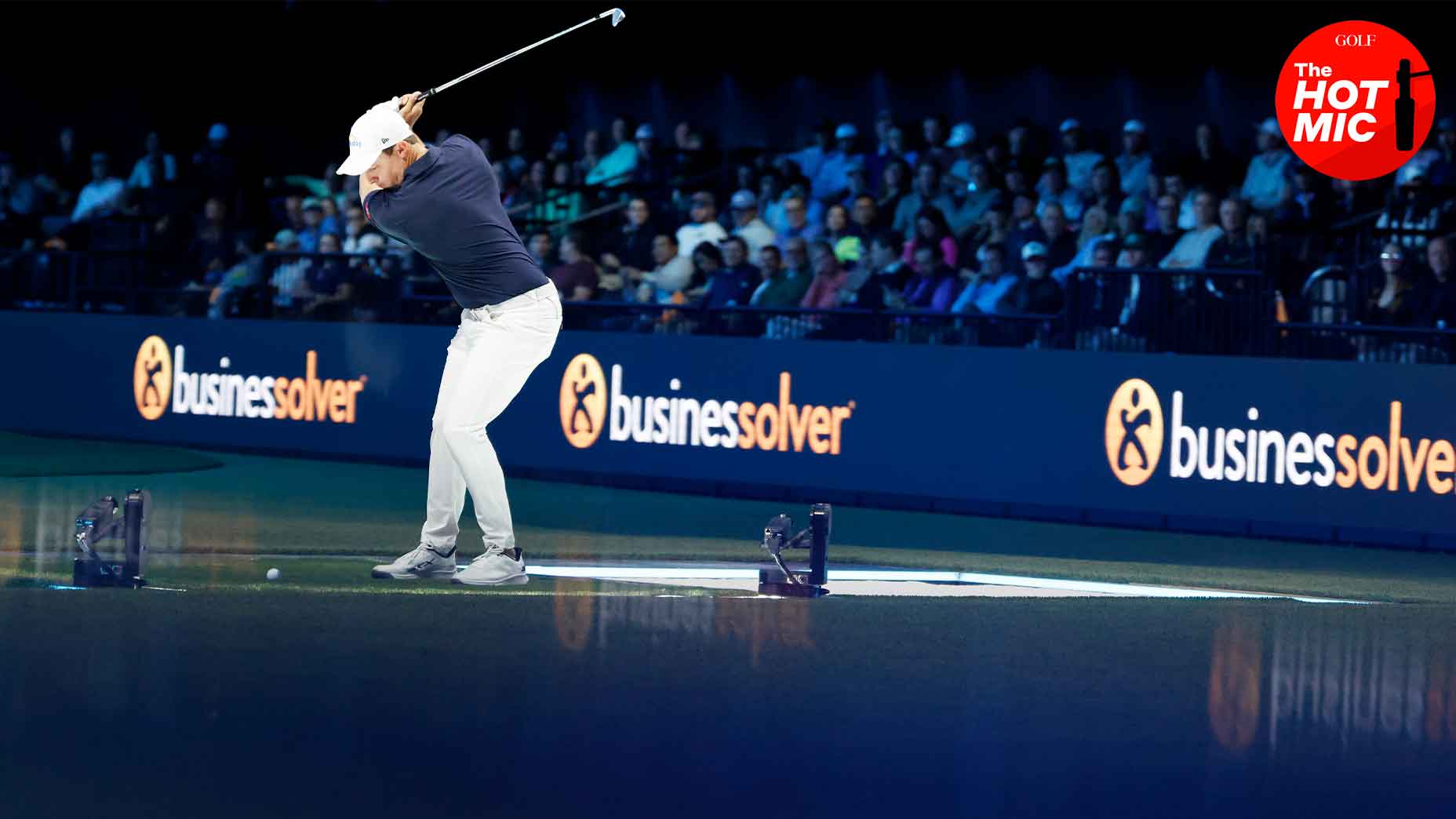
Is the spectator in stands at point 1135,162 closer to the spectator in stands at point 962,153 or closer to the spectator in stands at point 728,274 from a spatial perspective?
the spectator in stands at point 962,153

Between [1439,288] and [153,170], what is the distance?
15.7m

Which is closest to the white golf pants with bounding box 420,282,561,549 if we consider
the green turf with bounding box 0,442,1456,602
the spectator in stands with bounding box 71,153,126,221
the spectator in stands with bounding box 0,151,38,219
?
the green turf with bounding box 0,442,1456,602

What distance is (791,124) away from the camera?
25094mm

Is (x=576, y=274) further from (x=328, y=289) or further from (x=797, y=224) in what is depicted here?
(x=328, y=289)

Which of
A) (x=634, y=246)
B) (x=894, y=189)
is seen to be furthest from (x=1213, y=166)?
(x=634, y=246)

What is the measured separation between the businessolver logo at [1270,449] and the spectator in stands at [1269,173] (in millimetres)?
4272

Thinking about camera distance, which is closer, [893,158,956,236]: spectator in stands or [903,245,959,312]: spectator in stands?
[903,245,959,312]: spectator in stands

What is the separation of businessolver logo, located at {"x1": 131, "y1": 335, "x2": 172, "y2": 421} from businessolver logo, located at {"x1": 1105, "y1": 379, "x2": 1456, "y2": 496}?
9.02 metres

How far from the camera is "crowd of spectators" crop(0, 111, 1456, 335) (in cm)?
1598

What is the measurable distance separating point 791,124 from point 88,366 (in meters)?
9.19

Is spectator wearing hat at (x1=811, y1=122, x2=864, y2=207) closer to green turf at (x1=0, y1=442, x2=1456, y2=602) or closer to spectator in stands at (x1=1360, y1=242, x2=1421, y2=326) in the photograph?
green turf at (x1=0, y1=442, x2=1456, y2=602)

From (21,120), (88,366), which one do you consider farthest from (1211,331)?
(21,120)

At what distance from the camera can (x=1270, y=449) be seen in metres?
13.7

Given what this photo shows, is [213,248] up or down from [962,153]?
down
